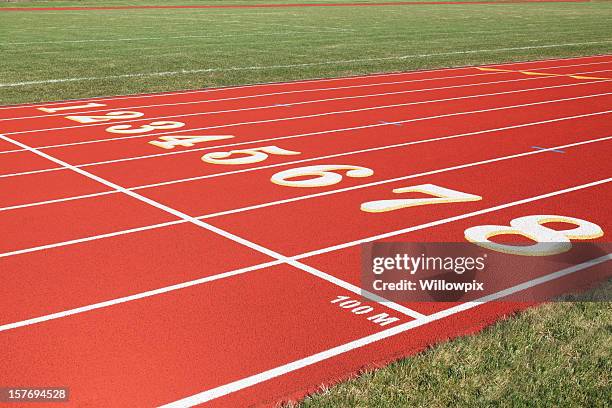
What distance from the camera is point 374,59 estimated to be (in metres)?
16.1

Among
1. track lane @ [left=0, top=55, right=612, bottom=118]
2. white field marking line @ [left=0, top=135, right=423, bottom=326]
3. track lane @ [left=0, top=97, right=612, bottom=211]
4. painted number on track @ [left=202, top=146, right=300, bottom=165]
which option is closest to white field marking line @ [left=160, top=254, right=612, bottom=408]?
white field marking line @ [left=0, top=135, right=423, bottom=326]

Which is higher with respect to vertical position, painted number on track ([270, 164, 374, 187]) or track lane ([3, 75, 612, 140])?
track lane ([3, 75, 612, 140])

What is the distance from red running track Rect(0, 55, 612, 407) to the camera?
364 centimetres

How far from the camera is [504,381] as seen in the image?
11.3ft

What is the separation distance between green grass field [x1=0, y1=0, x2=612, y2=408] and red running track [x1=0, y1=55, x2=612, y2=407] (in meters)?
0.29

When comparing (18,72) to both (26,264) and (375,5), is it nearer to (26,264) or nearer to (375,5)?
(26,264)

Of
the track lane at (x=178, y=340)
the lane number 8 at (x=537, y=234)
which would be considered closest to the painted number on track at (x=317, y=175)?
the lane number 8 at (x=537, y=234)

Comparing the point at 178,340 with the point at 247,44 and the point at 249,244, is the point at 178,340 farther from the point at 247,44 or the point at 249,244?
the point at 247,44

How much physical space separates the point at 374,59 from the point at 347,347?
13.0 meters

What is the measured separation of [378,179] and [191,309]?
10.3 ft

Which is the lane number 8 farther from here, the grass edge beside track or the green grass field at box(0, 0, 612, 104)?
the green grass field at box(0, 0, 612, 104)

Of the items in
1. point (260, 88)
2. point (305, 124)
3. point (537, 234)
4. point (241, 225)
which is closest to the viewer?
point (537, 234)

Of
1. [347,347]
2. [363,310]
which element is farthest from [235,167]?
[347,347]

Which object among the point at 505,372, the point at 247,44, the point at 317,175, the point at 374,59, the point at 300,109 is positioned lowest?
the point at 505,372
